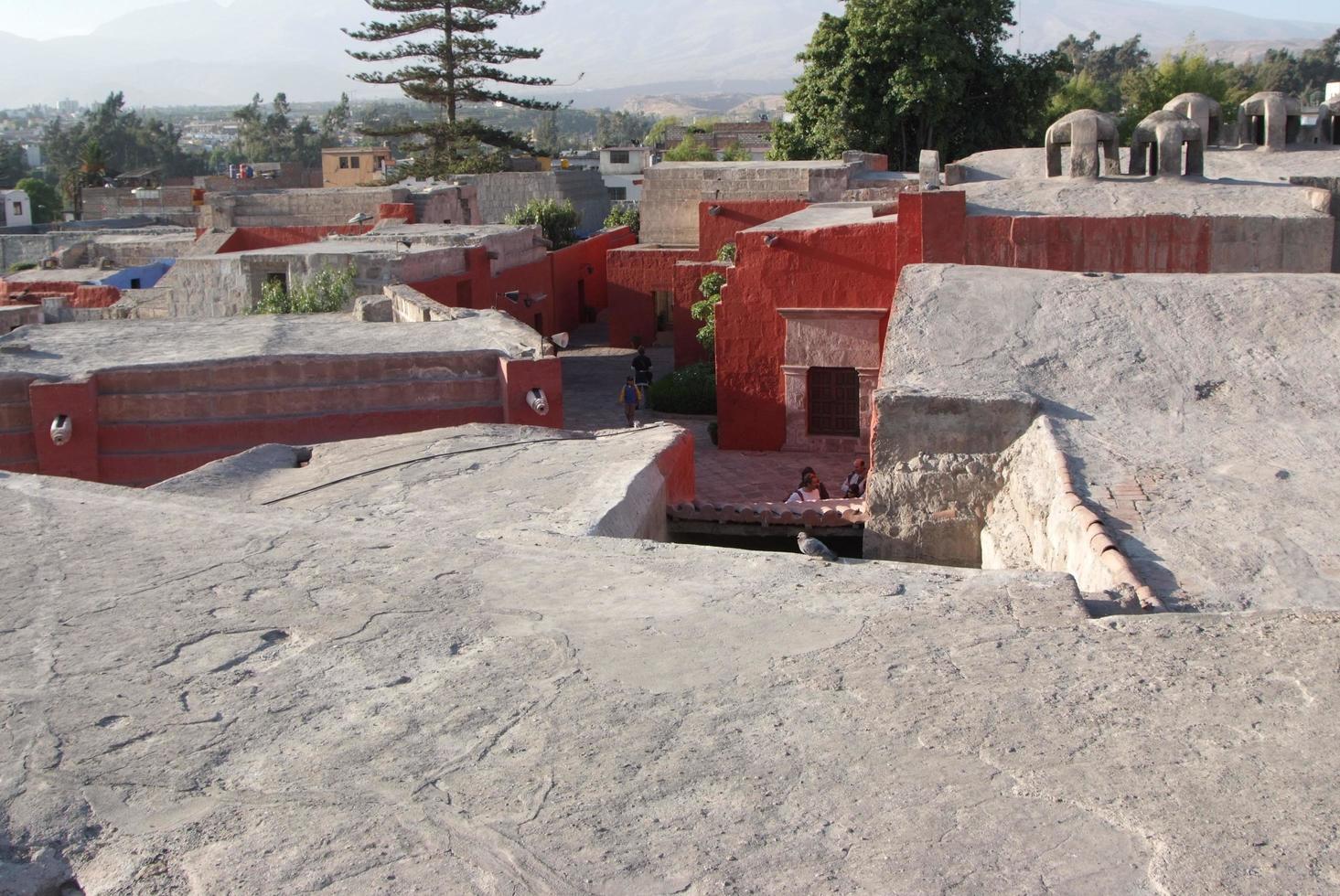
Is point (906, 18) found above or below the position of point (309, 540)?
above

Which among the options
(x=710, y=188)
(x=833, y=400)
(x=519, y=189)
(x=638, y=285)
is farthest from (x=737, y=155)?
(x=833, y=400)

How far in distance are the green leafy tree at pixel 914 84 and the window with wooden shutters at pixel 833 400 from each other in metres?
14.8

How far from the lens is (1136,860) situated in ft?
10.4

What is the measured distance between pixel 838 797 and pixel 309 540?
2.97 metres

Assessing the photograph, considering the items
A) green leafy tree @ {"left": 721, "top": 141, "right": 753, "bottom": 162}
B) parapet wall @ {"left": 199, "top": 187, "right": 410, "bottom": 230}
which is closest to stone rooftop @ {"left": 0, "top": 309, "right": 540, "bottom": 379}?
parapet wall @ {"left": 199, "top": 187, "right": 410, "bottom": 230}

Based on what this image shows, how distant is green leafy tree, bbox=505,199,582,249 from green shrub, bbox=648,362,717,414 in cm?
1068

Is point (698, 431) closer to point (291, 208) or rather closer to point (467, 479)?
point (291, 208)

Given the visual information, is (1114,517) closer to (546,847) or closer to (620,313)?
(546,847)

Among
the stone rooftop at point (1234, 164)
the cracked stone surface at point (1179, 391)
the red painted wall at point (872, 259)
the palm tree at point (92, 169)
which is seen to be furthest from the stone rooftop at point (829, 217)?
the palm tree at point (92, 169)

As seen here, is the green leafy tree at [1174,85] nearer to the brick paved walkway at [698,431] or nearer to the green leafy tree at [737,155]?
the green leafy tree at [737,155]

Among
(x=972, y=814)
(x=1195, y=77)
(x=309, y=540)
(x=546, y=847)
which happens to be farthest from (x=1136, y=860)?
(x=1195, y=77)

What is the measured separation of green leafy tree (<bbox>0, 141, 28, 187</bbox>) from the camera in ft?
257

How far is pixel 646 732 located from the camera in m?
3.77

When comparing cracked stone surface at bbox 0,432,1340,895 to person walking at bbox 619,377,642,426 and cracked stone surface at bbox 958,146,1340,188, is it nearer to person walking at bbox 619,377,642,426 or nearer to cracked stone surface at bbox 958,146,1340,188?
cracked stone surface at bbox 958,146,1340,188
